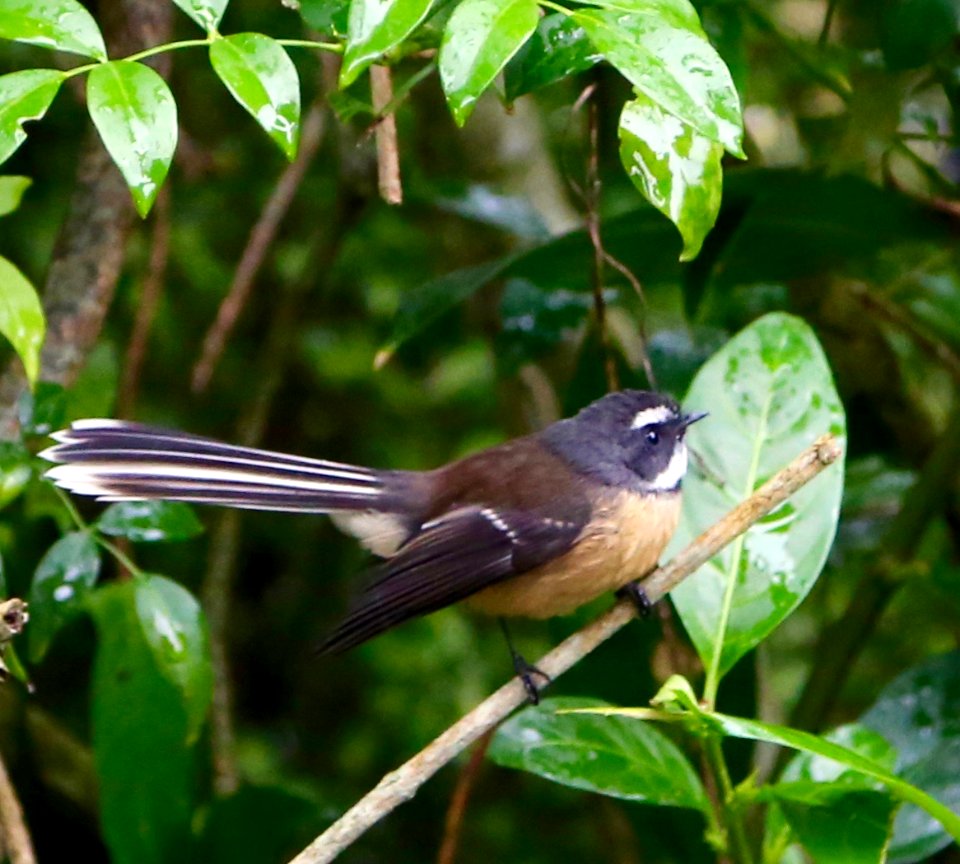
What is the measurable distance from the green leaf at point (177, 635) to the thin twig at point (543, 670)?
1.38ft

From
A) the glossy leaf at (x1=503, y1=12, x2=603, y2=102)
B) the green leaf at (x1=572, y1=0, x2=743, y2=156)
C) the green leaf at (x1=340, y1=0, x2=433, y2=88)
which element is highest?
the green leaf at (x1=340, y1=0, x2=433, y2=88)

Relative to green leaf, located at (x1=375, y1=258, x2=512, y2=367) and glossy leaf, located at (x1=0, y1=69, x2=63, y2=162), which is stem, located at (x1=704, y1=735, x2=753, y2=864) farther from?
glossy leaf, located at (x1=0, y1=69, x2=63, y2=162)

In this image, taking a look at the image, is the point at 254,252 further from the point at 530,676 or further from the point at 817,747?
the point at 817,747

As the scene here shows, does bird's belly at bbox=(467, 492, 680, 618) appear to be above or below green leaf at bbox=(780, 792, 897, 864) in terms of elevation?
below

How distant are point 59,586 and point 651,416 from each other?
1307 millimetres

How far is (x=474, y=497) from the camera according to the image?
2.99 meters

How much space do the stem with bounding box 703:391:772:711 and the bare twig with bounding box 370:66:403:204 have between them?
804mm

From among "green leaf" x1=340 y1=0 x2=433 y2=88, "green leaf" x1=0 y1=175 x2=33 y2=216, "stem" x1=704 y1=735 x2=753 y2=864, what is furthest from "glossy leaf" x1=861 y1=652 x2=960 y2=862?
"green leaf" x1=0 y1=175 x2=33 y2=216

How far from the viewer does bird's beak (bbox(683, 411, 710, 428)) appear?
2.63 metres

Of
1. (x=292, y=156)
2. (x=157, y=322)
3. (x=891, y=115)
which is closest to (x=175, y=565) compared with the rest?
(x=157, y=322)

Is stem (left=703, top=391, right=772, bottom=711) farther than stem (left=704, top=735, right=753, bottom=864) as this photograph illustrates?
Yes

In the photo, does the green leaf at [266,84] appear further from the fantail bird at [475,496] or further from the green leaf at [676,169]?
the fantail bird at [475,496]

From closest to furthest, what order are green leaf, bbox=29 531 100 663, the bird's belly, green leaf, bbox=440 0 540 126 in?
green leaf, bbox=440 0 540 126 → green leaf, bbox=29 531 100 663 → the bird's belly

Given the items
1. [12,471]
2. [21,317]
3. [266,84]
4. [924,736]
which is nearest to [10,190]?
[21,317]
